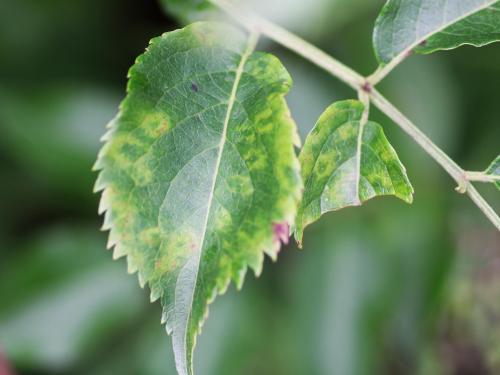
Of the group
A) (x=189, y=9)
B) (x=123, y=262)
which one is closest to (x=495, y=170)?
(x=189, y=9)

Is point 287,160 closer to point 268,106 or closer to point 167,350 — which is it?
point 268,106

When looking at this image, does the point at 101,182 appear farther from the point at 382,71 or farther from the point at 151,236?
the point at 382,71

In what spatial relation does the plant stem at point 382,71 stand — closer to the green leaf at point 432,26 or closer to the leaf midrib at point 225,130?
the green leaf at point 432,26

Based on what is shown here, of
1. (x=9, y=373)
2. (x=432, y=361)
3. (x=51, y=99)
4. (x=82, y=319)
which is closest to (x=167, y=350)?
(x=82, y=319)

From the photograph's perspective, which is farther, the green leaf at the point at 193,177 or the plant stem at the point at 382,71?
the plant stem at the point at 382,71

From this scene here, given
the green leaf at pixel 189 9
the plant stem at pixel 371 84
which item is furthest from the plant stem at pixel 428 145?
the green leaf at pixel 189 9
